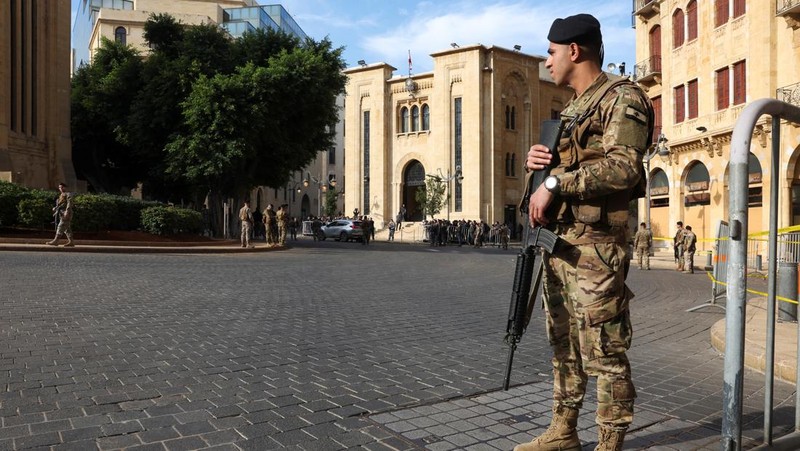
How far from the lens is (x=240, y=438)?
10.9 ft

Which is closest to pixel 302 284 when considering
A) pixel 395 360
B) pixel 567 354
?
pixel 395 360

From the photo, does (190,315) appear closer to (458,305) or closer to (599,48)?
(458,305)

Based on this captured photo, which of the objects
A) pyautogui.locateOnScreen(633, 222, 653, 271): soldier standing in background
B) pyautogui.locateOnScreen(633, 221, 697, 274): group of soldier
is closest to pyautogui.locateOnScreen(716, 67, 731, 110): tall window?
pyautogui.locateOnScreen(633, 221, 697, 274): group of soldier

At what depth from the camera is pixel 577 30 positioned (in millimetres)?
2895

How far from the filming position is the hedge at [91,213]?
60.6ft

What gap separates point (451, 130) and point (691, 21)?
25.9m

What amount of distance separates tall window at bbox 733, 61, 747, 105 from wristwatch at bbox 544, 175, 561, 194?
88.3 ft

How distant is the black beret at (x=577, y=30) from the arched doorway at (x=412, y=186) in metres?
52.4

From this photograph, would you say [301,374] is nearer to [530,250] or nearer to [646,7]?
[530,250]

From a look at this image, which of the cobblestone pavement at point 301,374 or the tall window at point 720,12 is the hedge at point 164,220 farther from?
the tall window at point 720,12

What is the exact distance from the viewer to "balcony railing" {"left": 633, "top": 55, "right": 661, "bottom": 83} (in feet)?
108

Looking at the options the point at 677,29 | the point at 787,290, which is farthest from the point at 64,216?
the point at 677,29

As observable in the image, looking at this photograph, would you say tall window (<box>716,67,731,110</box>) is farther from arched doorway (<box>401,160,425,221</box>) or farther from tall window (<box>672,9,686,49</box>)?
arched doorway (<box>401,160,425,221</box>)

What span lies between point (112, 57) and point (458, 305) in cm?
3000
